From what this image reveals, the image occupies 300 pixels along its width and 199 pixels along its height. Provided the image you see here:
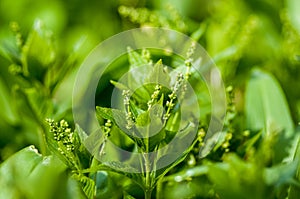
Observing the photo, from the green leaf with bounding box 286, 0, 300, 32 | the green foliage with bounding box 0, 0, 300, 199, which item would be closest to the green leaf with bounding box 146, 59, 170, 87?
the green foliage with bounding box 0, 0, 300, 199

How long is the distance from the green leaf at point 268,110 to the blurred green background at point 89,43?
6cm

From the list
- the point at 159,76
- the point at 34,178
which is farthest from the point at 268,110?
the point at 34,178

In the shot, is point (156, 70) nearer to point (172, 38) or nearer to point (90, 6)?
point (172, 38)

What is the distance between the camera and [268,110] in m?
1.15

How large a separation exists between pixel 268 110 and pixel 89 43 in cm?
45

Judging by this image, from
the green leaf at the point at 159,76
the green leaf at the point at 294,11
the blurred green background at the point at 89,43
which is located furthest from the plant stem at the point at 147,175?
the green leaf at the point at 294,11

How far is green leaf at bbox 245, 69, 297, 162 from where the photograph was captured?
104cm

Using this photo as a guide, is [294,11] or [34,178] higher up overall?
[294,11]

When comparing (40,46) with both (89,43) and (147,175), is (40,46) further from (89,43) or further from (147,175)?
(147,175)

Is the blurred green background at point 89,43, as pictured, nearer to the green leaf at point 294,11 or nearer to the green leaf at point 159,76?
the green leaf at point 294,11

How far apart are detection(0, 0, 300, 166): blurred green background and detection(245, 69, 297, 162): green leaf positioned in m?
0.06

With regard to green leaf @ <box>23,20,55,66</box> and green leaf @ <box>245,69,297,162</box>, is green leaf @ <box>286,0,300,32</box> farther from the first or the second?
green leaf @ <box>23,20,55,66</box>

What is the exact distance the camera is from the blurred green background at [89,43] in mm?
1120

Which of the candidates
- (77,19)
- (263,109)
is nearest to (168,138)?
(263,109)
